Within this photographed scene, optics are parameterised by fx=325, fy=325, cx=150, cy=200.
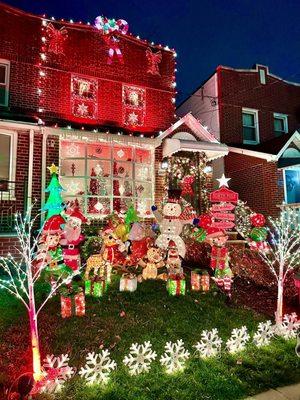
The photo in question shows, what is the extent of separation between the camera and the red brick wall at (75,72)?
10.2 metres

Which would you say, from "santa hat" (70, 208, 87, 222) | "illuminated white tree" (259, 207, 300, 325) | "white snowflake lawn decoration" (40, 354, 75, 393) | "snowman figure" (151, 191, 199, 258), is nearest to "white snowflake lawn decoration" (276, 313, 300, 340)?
"illuminated white tree" (259, 207, 300, 325)

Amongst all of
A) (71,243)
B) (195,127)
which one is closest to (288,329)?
(71,243)

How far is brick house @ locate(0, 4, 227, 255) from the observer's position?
32.0 feet

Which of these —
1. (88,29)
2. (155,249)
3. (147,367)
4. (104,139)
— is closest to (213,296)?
(155,249)

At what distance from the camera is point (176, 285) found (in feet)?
22.2

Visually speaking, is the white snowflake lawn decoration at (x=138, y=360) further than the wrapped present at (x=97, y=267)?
No

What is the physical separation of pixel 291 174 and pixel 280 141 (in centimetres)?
155

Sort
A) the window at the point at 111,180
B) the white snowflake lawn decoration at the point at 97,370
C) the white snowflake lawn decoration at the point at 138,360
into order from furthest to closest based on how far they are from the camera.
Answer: the window at the point at 111,180
the white snowflake lawn decoration at the point at 138,360
the white snowflake lawn decoration at the point at 97,370

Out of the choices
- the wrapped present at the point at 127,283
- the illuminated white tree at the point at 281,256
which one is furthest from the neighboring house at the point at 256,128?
the wrapped present at the point at 127,283

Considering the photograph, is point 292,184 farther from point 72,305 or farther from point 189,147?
point 72,305

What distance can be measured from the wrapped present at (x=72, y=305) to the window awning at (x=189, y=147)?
6623mm

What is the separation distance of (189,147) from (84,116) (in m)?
3.71

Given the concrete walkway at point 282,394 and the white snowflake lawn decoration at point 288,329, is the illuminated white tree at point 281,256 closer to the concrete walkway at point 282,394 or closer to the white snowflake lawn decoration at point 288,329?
the white snowflake lawn decoration at point 288,329

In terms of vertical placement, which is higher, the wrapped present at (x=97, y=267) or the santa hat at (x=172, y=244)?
the santa hat at (x=172, y=244)
